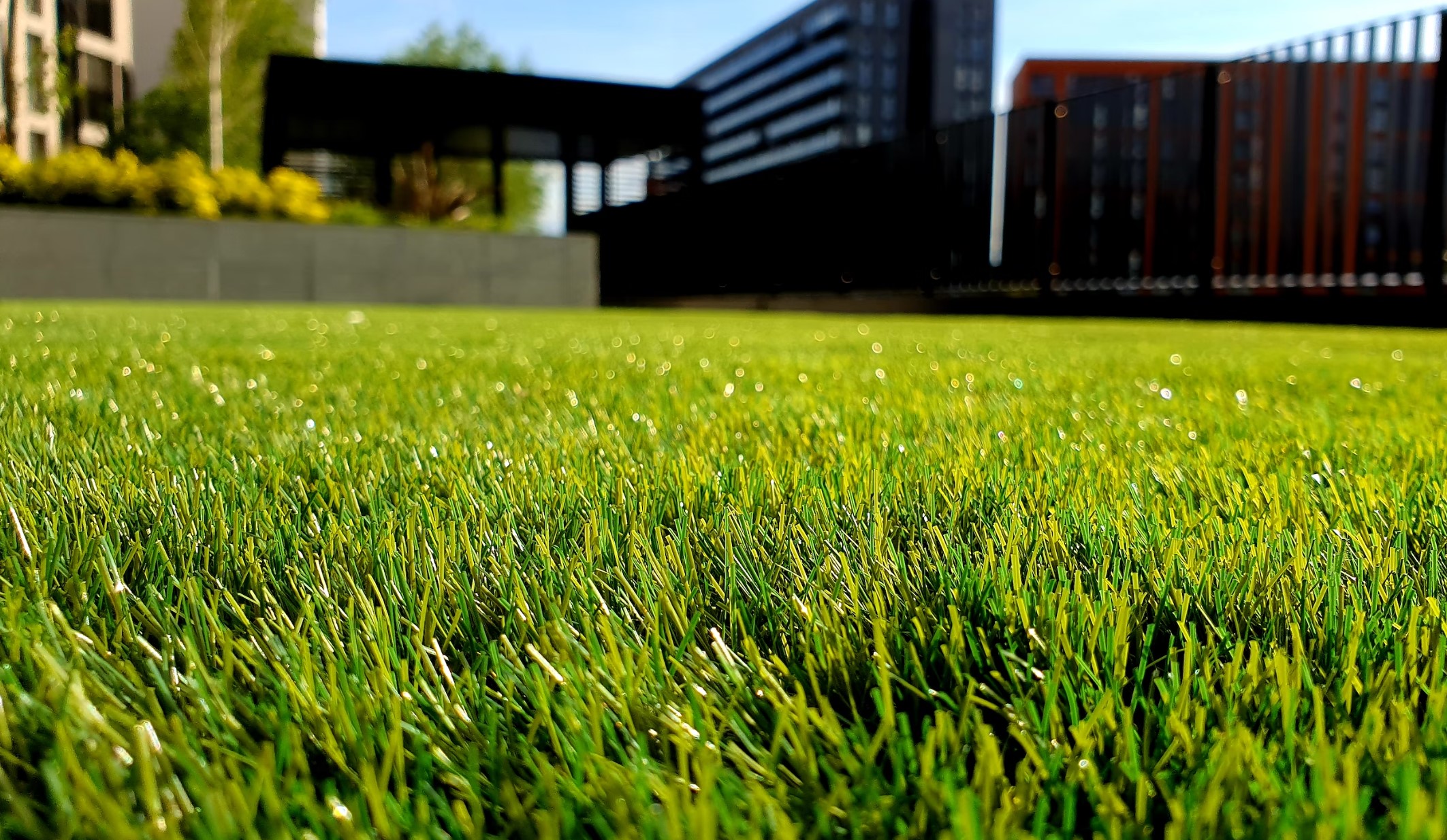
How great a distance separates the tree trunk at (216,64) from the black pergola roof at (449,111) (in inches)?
126

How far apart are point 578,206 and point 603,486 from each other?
29348 millimetres

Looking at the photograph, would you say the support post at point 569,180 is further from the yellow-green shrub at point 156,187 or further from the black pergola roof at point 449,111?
the yellow-green shrub at point 156,187

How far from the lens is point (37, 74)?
20422 mm

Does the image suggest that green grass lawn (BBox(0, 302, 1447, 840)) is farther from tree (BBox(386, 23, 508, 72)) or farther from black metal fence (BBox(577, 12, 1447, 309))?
tree (BBox(386, 23, 508, 72))

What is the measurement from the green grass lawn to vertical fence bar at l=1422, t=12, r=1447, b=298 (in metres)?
9.01

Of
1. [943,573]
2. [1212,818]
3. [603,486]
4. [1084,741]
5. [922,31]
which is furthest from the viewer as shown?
[922,31]

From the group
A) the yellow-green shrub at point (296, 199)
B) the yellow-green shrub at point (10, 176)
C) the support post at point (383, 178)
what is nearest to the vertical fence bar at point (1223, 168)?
the yellow-green shrub at point (296, 199)

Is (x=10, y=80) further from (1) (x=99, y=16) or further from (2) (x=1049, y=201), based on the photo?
(1) (x=99, y=16)

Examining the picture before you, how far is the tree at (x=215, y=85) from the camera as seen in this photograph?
3020 cm

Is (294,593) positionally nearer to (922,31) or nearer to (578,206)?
(922,31)

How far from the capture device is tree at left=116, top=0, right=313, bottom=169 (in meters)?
30.2

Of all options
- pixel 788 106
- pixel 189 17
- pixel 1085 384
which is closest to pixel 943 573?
pixel 1085 384

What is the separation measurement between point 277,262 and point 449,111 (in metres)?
9.83

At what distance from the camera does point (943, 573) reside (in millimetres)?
1034
